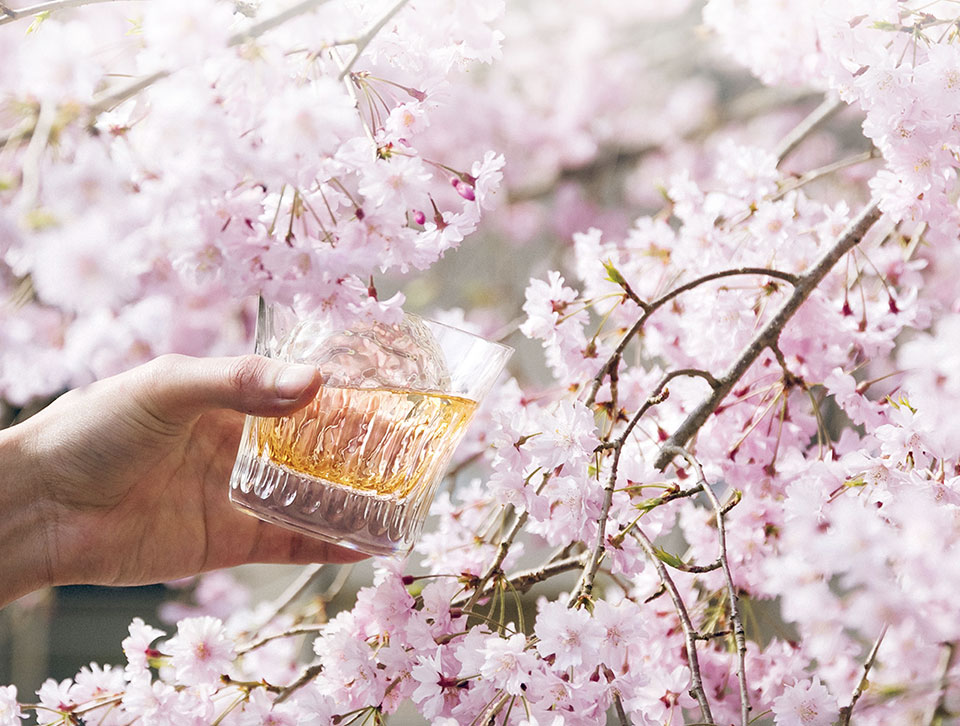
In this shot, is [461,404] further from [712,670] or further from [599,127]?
[599,127]

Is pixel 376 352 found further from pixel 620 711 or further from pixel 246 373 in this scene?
pixel 620 711

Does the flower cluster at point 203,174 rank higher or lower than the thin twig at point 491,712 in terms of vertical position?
higher

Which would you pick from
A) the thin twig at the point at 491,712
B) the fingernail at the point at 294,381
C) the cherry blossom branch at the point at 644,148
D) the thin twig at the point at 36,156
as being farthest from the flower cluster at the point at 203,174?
the cherry blossom branch at the point at 644,148

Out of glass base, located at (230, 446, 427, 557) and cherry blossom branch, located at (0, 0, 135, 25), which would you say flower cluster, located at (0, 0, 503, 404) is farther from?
glass base, located at (230, 446, 427, 557)

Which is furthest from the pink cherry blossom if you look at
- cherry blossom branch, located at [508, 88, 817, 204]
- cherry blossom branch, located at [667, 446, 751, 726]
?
cherry blossom branch, located at [508, 88, 817, 204]

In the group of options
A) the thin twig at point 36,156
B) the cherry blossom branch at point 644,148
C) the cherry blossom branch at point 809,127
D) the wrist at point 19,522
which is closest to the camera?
the thin twig at point 36,156

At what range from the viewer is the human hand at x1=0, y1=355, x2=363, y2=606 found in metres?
0.90

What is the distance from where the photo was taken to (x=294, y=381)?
82 cm

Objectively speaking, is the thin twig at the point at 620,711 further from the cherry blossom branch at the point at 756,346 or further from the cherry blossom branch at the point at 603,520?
the cherry blossom branch at the point at 756,346

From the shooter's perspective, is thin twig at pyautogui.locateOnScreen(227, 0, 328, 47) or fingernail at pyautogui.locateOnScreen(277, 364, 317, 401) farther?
fingernail at pyautogui.locateOnScreen(277, 364, 317, 401)

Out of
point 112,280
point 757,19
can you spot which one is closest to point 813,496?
point 112,280

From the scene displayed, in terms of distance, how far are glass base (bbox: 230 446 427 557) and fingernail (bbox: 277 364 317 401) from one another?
0.12m

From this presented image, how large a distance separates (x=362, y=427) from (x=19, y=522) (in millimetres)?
488

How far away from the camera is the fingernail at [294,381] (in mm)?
818
